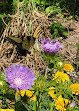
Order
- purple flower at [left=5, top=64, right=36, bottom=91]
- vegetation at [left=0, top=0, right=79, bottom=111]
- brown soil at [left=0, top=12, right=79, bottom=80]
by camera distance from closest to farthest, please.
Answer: purple flower at [left=5, top=64, right=36, bottom=91], vegetation at [left=0, top=0, right=79, bottom=111], brown soil at [left=0, top=12, right=79, bottom=80]

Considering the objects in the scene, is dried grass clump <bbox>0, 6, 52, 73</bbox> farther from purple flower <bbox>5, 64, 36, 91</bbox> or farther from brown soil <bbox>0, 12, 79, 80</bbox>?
purple flower <bbox>5, 64, 36, 91</bbox>

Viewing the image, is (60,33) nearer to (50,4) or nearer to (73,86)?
(50,4)

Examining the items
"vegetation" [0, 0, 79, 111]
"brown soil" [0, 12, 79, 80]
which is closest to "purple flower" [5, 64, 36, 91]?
"vegetation" [0, 0, 79, 111]

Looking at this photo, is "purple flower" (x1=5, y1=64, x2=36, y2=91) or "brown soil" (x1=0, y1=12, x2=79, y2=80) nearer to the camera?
"purple flower" (x1=5, y1=64, x2=36, y2=91)

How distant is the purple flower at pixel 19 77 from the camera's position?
0.86 meters

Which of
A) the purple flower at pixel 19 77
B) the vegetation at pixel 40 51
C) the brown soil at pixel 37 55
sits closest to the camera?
the purple flower at pixel 19 77

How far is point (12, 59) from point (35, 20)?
66 cm

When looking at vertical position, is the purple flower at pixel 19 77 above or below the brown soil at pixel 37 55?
above

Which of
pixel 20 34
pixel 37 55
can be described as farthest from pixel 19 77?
pixel 20 34

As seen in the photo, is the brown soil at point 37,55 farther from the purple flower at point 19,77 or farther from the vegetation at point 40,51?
the purple flower at point 19,77

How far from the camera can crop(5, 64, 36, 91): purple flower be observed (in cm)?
86

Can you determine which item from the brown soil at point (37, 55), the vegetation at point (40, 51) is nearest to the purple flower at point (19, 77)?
the vegetation at point (40, 51)

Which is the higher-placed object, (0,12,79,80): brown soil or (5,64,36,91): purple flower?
(5,64,36,91): purple flower

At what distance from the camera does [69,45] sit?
2.53 metres
